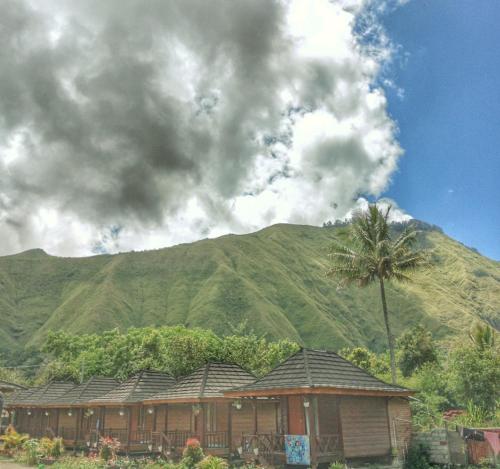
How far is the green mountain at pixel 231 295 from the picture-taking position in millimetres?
122812

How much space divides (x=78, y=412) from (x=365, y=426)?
22117 mm

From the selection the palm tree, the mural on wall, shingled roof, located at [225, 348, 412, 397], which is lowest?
the mural on wall

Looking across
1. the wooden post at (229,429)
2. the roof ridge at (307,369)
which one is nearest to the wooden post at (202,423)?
the wooden post at (229,429)

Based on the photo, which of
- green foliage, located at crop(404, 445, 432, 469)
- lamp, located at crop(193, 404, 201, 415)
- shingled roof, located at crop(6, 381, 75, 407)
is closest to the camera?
green foliage, located at crop(404, 445, 432, 469)

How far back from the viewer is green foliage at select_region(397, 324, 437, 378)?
56094 mm

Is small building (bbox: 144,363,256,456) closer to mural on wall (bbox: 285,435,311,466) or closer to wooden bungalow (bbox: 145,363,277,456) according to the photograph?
wooden bungalow (bbox: 145,363,277,456)

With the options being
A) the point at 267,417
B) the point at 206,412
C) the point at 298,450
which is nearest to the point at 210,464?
the point at 298,450

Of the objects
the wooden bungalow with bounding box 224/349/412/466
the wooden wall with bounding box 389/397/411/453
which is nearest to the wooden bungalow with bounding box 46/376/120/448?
the wooden bungalow with bounding box 224/349/412/466

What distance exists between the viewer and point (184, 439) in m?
24.5

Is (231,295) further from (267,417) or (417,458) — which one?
(417,458)

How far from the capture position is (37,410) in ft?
→ 135

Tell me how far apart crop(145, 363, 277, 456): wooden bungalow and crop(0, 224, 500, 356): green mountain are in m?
86.6

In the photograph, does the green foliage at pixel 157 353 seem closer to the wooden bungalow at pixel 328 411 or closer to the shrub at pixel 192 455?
the shrub at pixel 192 455

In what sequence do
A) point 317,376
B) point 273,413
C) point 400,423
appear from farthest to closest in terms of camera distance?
1. point 273,413
2. point 400,423
3. point 317,376
